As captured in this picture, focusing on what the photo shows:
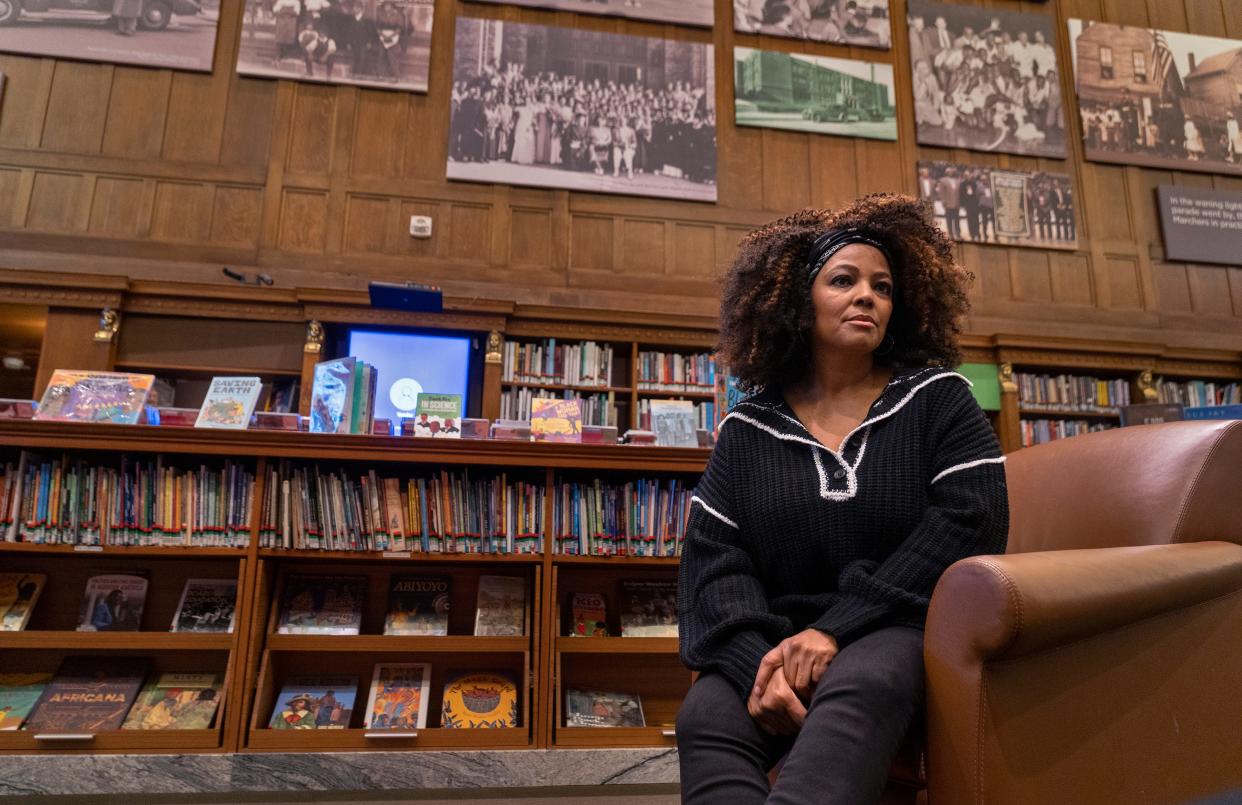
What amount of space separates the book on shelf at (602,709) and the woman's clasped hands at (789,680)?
4.37ft

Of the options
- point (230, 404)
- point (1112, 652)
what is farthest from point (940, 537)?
point (230, 404)

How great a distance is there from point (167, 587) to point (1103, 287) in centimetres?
651

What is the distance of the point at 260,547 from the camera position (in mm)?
2305

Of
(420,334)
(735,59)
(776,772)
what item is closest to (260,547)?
(776,772)

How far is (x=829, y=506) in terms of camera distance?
133cm

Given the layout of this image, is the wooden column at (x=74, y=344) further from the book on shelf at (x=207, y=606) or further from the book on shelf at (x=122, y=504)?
the book on shelf at (x=207, y=606)

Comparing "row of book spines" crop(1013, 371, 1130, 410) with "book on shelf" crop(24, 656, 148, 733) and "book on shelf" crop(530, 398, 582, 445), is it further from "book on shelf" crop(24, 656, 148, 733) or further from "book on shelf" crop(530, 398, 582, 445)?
"book on shelf" crop(24, 656, 148, 733)

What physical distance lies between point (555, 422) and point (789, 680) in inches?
62.8

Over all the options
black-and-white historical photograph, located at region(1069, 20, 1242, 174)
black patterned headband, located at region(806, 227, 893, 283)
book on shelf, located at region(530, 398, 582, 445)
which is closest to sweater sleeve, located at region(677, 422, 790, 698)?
black patterned headband, located at region(806, 227, 893, 283)

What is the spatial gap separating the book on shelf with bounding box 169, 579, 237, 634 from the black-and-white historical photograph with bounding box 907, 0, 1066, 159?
5.77 m

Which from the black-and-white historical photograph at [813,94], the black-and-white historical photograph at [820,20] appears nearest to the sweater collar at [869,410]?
the black-and-white historical photograph at [813,94]

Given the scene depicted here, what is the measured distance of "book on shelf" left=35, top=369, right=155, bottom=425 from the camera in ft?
7.88

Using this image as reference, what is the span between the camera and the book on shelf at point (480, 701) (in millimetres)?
2332

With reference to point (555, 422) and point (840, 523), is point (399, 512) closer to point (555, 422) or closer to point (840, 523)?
point (555, 422)
